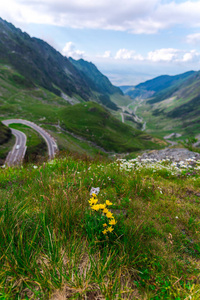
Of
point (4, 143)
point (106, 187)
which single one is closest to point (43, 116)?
point (4, 143)

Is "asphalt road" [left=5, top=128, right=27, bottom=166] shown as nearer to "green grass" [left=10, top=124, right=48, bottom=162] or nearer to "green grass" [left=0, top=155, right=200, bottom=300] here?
"green grass" [left=10, top=124, right=48, bottom=162]

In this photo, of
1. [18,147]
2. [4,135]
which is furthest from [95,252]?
[4,135]

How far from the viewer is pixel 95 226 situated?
317cm

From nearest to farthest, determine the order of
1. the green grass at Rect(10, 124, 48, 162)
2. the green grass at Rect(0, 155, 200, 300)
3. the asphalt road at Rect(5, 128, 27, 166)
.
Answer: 1. the green grass at Rect(0, 155, 200, 300)
2. the asphalt road at Rect(5, 128, 27, 166)
3. the green grass at Rect(10, 124, 48, 162)

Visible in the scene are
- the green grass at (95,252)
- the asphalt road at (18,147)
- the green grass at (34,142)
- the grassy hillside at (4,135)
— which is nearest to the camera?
the green grass at (95,252)

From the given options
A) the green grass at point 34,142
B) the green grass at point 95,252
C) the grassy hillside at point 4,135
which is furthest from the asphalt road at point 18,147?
the green grass at point 95,252

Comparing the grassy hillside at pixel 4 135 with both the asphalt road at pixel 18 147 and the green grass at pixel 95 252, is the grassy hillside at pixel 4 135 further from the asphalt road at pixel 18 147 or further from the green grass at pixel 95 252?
the green grass at pixel 95 252

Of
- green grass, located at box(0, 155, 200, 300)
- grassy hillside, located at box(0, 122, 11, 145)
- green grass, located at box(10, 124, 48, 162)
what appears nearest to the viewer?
green grass, located at box(0, 155, 200, 300)

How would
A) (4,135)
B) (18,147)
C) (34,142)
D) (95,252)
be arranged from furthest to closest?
1. (34,142)
2. (4,135)
3. (18,147)
4. (95,252)

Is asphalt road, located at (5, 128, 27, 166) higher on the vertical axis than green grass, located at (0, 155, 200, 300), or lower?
lower

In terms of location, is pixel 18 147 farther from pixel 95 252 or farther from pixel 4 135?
pixel 95 252

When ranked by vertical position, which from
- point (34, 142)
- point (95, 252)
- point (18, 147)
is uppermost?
point (95, 252)

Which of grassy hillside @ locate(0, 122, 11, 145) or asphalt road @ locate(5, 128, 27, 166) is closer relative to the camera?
asphalt road @ locate(5, 128, 27, 166)

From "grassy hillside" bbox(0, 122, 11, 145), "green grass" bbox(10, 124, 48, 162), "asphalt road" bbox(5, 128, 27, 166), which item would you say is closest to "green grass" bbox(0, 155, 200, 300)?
"asphalt road" bbox(5, 128, 27, 166)
